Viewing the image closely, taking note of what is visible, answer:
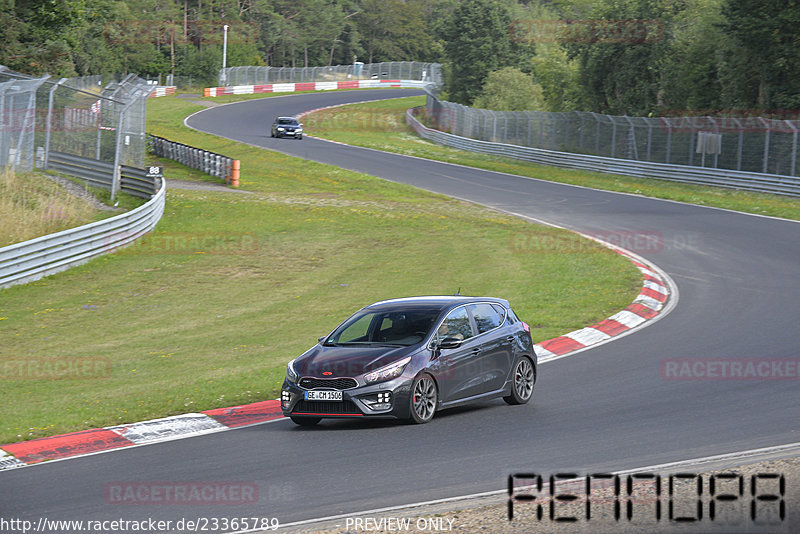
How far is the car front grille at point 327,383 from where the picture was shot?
10773 millimetres

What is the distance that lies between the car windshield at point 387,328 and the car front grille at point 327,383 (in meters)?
0.88

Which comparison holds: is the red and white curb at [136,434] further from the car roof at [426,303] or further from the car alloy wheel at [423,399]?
the car alloy wheel at [423,399]

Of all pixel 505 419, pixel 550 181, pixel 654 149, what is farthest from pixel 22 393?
pixel 654 149

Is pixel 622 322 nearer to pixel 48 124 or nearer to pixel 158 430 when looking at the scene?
pixel 158 430

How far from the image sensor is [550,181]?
4338 centimetres

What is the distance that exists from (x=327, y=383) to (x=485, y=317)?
8.40 feet

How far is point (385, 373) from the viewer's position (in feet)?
35.3

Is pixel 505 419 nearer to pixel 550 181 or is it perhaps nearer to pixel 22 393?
pixel 22 393

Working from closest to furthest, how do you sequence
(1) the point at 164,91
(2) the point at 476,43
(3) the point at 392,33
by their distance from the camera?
(2) the point at 476,43
(1) the point at 164,91
(3) the point at 392,33

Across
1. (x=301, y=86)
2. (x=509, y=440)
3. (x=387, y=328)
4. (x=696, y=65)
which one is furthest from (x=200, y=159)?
(x=301, y=86)

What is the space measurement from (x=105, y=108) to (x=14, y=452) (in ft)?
68.4

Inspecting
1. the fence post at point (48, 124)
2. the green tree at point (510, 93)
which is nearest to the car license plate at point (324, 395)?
the fence post at point (48, 124)

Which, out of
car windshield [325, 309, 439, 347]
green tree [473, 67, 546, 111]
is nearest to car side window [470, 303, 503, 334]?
car windshield [325, 309, 439, 347]

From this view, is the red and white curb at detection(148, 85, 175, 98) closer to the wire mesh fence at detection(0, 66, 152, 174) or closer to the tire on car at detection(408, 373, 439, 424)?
→ the wire mesh fence at detection(0, 66, 152, 174)
